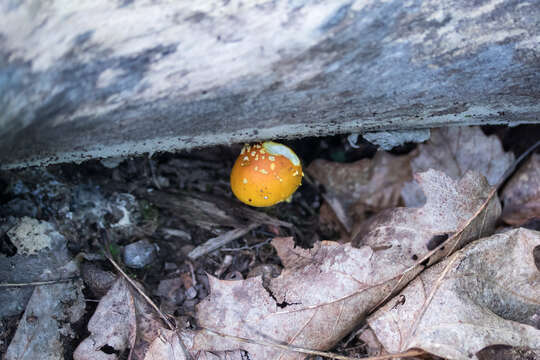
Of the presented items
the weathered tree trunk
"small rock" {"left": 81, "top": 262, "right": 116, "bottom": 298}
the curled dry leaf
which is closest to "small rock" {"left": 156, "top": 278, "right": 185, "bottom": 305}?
"small rock" {"left": 81, "top": 262, "right": 116, "bottom": 298}

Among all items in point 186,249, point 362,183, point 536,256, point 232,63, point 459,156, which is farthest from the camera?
point 362,183

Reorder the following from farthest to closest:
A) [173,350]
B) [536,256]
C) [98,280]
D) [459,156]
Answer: [459,156]
[98,280]
[536,256]
[173,350]

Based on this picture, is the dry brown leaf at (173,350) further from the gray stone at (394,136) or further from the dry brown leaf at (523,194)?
the dry brown leaf at (523,194)

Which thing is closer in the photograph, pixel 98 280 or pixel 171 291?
pixel 98 280

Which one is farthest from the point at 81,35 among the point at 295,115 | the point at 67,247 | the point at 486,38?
the point at 486,38

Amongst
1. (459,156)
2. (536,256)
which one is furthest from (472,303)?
(459,156)

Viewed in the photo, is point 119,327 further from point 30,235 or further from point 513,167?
point 513,167

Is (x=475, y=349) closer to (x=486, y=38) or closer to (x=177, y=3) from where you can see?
(x=486, y=38)
